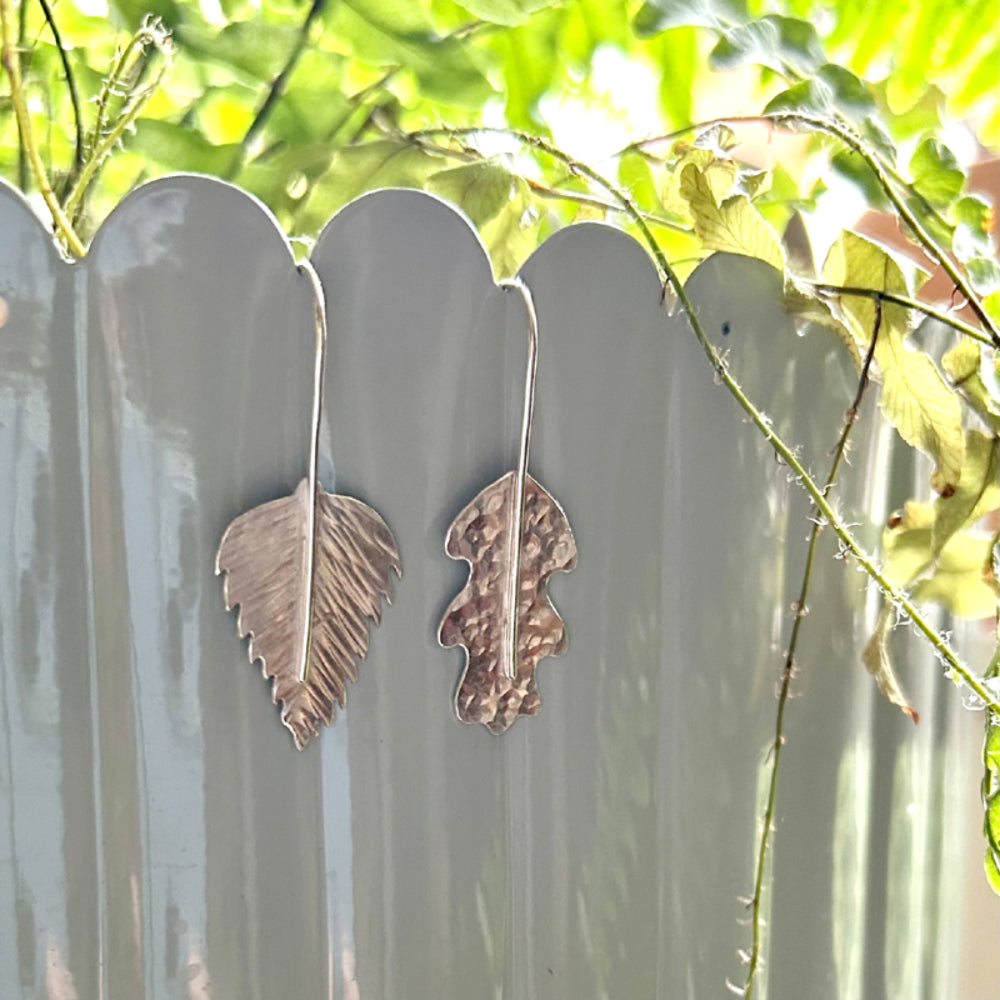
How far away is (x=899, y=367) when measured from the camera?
0.35m

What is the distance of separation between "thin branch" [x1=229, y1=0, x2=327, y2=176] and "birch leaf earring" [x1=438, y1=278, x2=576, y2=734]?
146mm

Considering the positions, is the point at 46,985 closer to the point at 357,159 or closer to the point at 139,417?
the point at 139,417

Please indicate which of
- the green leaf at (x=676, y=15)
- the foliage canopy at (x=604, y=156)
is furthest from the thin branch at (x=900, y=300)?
the green leaf at (x=676, y=15)

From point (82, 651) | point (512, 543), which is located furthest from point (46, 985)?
point (512, 543)

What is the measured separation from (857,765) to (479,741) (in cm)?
17

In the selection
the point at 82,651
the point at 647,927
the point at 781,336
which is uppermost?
the point at 781,336

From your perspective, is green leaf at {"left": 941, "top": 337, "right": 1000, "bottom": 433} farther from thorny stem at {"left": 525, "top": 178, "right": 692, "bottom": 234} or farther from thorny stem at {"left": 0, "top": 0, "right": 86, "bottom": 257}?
thorny stem at {"left": 0, "top": 0, "right": 86, "bottom": 257}

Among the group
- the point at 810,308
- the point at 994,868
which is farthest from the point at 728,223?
the point at 994,868

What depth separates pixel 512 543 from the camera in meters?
0.33

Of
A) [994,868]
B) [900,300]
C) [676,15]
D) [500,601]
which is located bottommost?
[994,868]

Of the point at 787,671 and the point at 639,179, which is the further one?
the point at 639,179

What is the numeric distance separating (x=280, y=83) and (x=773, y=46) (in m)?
0.20

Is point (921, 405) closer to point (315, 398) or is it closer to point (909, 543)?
point (909, 543)

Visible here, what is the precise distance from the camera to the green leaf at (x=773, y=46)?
1.17 ft
